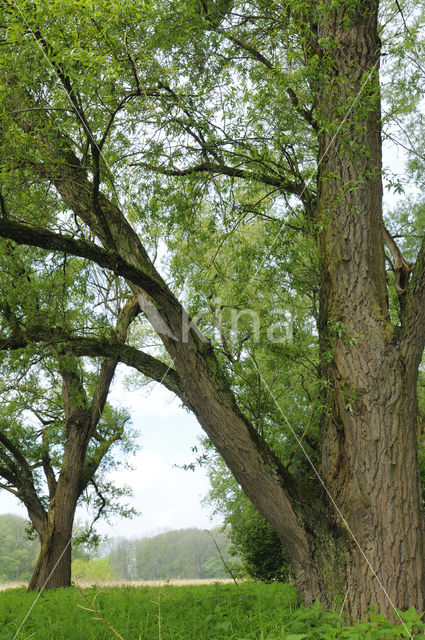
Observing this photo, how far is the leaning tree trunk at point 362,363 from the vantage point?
511 cm

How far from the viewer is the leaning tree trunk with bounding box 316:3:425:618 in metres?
5.11

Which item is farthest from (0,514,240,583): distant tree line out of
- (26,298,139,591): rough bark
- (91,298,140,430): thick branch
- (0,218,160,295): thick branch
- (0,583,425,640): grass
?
Result: (0,218,160,295): thick branch

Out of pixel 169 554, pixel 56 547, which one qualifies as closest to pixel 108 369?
pixel 56 547

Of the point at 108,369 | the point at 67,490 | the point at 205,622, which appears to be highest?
the point at 108,369

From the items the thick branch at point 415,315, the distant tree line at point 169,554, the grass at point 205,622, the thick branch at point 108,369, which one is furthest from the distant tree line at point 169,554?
the thick branch at point 415,315

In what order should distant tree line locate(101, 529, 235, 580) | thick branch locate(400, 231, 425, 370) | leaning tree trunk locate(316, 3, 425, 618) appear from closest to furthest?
leaning tree trunk locate(316, 3, 425, 618), thick branch locate(400, 231, 425, 370), distant tree line locate(101, 529, 235, 580)

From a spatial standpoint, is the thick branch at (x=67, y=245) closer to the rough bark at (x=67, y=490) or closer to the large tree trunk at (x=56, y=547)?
the rough bark at (x=67, y=490)

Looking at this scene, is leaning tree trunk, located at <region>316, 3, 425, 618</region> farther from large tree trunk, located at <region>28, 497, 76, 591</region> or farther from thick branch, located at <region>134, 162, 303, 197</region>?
large tree trunk, located at <region>28, 497, 76, 591</region>

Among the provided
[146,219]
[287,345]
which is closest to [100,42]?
[146,219]

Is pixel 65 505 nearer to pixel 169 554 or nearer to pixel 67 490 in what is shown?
pixel 67 490

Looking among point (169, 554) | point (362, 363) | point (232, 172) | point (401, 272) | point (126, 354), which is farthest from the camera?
point (169, 554)

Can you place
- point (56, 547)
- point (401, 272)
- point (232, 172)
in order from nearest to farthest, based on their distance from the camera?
point (401, 272) < point (232, 172) < point (56, 547)

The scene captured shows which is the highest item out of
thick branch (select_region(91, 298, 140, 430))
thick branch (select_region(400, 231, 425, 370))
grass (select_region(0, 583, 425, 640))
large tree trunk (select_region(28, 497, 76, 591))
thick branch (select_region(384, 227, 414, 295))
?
thick branch (select_region(91, 298, 140, 430))

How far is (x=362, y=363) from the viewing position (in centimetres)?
552
